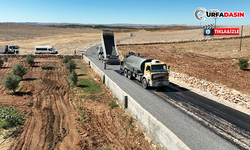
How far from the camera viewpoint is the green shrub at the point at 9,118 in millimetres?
11180

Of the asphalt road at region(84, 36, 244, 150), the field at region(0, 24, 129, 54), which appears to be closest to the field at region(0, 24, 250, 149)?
the asphalt road at region(84, 36, 244, 150)

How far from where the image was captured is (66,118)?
42.5 ft

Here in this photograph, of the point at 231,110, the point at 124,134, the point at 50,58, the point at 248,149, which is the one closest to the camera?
the point at 248,149

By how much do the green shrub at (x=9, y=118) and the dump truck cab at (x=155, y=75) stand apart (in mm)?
12176

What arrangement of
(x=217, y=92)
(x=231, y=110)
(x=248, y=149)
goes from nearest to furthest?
(x=248, y=149) → (x=231, y=110) → (x=217, y=92)

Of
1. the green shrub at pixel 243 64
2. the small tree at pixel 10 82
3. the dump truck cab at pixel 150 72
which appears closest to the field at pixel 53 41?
the small tree at pixel 10 82

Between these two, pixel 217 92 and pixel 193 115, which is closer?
pixel 193 115

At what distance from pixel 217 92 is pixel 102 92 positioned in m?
12.6

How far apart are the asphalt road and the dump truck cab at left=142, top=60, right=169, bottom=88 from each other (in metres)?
0.93

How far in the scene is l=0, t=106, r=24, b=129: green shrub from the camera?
440 inches

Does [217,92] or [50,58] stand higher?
[50,58]

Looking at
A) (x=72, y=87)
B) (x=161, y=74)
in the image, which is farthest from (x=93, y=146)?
(x=72, y=87)

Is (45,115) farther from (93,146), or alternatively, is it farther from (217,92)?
(217,92)

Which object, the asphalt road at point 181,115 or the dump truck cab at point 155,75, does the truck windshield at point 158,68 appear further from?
the asphalt road at point 181,115
